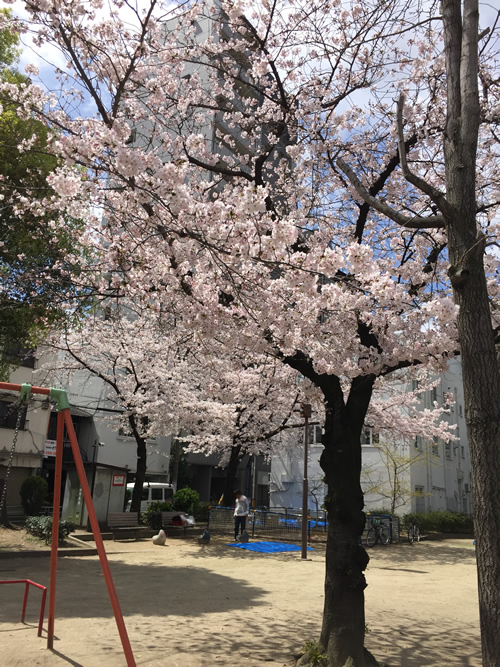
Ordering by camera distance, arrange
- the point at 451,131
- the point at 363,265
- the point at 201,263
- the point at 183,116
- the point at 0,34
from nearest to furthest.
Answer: the point at 451,131, the point at 363,265, the point at 201,263, the point at 183,116, the point at 0,34

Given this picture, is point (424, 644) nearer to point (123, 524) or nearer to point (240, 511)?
point (240, 511)

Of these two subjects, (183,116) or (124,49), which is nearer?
(124,49)

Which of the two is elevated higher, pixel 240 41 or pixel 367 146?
pixel 240 41

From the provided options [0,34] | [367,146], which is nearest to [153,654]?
[367,146]

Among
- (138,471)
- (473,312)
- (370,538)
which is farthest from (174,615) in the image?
(138,471)

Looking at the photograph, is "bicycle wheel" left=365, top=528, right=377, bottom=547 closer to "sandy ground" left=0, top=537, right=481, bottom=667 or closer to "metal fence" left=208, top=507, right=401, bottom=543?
"metal fence" left=208, top=507, right=401, bottom=543

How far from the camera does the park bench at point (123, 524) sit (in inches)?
698

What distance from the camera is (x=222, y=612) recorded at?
8.06 m

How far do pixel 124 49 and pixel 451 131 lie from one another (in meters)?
4.56

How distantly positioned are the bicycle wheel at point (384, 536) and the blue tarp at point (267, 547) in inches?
132

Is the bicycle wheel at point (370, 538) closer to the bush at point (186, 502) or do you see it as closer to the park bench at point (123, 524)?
the park bench at point (123, 524)

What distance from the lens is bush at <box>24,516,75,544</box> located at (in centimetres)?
1403

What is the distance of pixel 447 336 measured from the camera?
646cm

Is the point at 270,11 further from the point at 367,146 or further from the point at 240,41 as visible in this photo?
the point at 367,146
